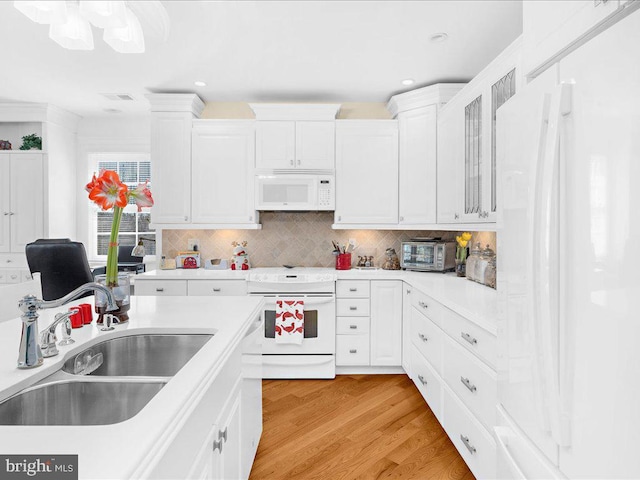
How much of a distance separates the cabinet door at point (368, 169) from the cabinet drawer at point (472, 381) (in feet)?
5.24

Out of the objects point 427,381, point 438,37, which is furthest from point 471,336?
point 438,37

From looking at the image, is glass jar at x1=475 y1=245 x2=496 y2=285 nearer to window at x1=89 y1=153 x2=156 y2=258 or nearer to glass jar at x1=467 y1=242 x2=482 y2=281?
glass jar at x1=467 y1=242 x2=482 y2=281

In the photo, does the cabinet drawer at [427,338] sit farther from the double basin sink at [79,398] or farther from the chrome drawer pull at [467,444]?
the double basin sink at [79,398]

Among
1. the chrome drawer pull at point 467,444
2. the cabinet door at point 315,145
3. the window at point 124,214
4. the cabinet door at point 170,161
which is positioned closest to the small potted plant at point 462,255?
the cabinet door at point 315,145

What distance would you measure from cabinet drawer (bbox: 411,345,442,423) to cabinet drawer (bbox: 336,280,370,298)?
61 cm

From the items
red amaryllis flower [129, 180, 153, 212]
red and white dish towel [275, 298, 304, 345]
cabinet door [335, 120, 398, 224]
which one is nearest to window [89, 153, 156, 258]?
red and white dish towel [275, 298, 304, 345]

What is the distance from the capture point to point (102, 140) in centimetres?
461

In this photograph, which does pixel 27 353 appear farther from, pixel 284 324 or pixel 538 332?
pixel 284 324

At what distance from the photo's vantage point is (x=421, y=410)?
262 cm

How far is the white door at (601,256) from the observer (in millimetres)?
658

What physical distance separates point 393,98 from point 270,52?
4.32 ft

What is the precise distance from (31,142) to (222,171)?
2.56 metres

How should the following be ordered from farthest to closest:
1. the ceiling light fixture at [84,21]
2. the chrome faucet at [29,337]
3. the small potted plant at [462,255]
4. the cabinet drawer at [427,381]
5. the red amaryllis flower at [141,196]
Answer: the small potted plant at [462,255] → the cabinet drawer at [427,381] → the red amaryllis flower at [141,196] → the ceiling light fixture at [84,21] → the chrome faucet at [29,337]

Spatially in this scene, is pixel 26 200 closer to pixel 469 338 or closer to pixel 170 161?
pixel 170 161
